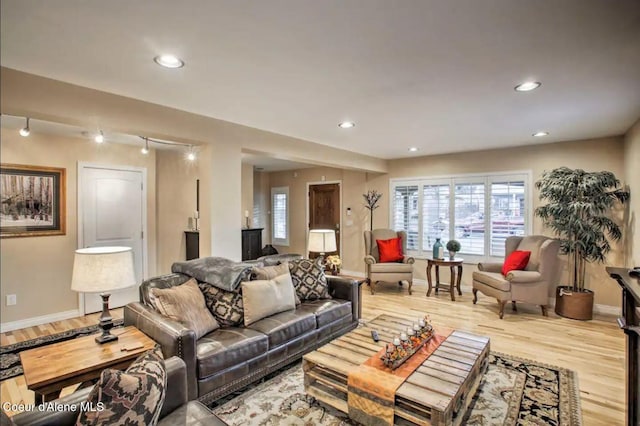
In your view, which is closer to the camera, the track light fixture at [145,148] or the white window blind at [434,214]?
the track light fixture at [145,148]

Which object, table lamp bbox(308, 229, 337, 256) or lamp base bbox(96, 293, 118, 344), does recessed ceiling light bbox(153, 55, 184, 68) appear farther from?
table lamp bbox(308, 229, 337, 256)

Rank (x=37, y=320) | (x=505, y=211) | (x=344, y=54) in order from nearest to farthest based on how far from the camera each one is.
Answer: (x=344, y=54) < (x=37, y=320) < (x=505, y=211)

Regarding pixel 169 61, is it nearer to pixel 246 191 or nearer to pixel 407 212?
pixel 246 191

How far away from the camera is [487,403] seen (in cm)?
235

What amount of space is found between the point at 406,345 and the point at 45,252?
428cm

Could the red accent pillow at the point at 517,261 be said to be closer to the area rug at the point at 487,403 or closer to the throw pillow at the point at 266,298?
the area rug at the point at 487,403

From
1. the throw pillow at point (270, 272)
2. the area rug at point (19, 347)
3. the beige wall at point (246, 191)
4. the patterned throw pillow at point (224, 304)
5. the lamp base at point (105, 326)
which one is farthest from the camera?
the beige wall at point (246, 191)

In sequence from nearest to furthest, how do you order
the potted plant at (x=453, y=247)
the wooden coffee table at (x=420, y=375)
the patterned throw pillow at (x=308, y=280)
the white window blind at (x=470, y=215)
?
→ the wooden coffee table at (x=420, y=375)
the patterned throw pillow at (x=308, y=280)
the potted plant at (x=453, y=247)
the white window blind at (x=470, y=215)

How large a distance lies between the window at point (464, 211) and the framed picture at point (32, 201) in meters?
5.13

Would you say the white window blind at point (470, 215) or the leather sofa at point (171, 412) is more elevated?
the white window blind at point (470, 215)

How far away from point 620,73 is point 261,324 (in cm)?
320

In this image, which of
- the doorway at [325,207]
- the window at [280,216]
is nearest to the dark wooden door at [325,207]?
the doorway at [325,207]

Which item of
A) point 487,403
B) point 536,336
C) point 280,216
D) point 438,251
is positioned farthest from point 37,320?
point 536,336

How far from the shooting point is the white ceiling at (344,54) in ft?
5.01
